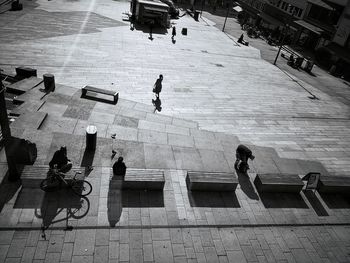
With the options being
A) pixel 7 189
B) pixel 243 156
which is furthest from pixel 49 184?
pixel 243 156

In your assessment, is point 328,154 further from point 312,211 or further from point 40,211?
point 40,211

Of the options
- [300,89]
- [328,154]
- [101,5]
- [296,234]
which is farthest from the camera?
[101,5]

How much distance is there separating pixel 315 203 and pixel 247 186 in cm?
288

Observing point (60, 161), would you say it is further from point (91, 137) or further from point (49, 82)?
point (49, 82)

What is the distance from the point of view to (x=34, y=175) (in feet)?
31.3

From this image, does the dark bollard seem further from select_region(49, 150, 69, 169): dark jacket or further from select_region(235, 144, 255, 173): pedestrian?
select_region(235, 144, 255, 173): pedestrian

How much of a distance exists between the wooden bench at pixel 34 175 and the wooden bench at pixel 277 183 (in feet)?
23.6

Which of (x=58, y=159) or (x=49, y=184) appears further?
(x=58, y=159)

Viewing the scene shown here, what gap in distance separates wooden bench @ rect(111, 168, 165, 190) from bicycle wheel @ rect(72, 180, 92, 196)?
3.92ft

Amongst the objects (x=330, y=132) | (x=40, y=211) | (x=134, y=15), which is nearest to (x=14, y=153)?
(x=40, y=211)

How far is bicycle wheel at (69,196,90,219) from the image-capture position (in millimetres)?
9222

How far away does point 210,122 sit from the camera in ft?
61.5

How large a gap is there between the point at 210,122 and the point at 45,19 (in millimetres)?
23564

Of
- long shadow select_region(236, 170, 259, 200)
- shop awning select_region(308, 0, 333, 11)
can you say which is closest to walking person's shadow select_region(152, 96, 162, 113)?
long shadow select_region(236, 170, 259, 200)
